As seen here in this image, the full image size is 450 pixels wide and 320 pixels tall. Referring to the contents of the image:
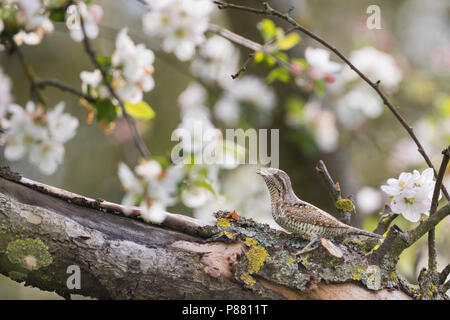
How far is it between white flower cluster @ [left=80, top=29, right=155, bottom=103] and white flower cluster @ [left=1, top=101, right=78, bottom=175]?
135 mm

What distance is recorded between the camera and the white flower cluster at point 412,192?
117 centimetres

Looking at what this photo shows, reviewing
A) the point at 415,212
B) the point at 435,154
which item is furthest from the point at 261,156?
the point at 415,212

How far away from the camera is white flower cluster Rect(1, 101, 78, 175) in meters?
1.40

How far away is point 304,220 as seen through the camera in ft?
3.97

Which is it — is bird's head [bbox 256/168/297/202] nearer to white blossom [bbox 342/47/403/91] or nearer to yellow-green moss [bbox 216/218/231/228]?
yellow-green moss [bbox 216/218/231/228]

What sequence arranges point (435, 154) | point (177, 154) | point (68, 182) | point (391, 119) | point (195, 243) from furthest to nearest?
point (68, 182), point (391, 119), point (435, 154), point (177, 154), point (195, 243)

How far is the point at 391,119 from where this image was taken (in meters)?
3.72

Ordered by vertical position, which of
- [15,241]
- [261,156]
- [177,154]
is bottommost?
[15,241]

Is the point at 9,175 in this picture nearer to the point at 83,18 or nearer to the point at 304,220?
the point at 83,18

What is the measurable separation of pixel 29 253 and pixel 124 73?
603 millimetres

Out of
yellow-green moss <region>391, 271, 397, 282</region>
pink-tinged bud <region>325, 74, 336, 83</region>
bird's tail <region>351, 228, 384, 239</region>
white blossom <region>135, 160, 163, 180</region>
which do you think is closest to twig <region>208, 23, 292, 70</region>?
pink-tinged bud <region>325, 74, 336, 83</region>

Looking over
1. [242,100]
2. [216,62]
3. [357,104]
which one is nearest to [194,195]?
[242,100]
